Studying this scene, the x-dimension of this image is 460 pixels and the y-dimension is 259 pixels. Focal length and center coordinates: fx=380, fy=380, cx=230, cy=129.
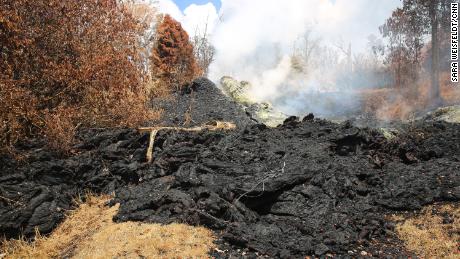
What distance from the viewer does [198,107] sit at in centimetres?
1304

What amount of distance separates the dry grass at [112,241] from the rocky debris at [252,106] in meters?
8.68

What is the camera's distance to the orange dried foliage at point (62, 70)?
27.0 feet

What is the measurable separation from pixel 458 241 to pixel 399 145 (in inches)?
125

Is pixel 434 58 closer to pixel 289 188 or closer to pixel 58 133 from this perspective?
pixel 289 188

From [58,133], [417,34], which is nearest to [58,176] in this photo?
[58,133]


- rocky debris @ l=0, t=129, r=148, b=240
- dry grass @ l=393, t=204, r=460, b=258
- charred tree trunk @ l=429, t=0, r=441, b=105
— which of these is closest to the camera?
dry grass @ l=393, t=204, r=460, b=258

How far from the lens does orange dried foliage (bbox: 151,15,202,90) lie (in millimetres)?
17078

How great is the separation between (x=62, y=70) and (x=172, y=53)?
8643 millimetres

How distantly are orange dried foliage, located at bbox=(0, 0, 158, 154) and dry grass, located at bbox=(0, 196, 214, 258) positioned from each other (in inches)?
96.7

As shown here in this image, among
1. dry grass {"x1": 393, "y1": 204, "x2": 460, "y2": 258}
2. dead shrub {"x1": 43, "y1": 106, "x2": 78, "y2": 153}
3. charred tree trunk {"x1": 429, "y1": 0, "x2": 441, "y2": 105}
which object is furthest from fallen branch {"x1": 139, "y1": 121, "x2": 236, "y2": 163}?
charred tree trunk {"x1": 429, "y1": 0, "x2": 441, "y2": 105}

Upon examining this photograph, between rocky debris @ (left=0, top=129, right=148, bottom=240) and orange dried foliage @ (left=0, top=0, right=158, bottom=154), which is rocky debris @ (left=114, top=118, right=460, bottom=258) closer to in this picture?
rocky debris @ (left=0, top=129, right=148, bottom=240)

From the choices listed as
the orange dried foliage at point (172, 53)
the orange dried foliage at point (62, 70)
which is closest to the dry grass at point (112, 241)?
the orange dried foliage at point (62, 70)

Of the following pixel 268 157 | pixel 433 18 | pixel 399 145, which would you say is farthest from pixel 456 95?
pixel 268 157

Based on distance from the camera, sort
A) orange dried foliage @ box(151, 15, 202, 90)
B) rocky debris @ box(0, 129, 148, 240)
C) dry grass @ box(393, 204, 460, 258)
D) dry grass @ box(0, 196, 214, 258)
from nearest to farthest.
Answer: dry grass @ box(0, 196, 214, 258) < dry grass @ box(393, 204, 460, 258) < rocky debris @ box(0, 129, 148, 240) < orange dried foliage @ box(151, 15, 202, 90)
